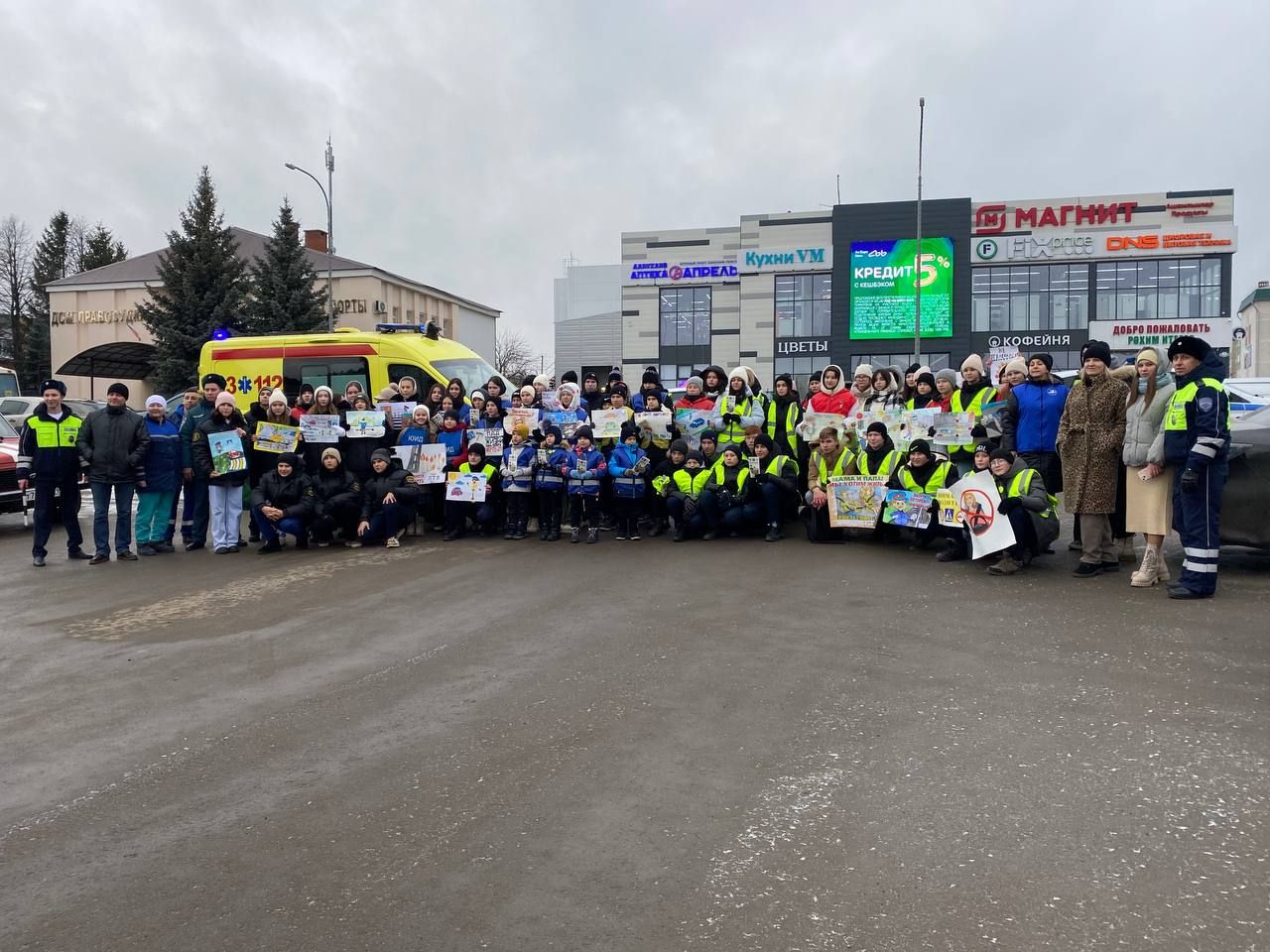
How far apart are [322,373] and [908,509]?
8927 millimetres

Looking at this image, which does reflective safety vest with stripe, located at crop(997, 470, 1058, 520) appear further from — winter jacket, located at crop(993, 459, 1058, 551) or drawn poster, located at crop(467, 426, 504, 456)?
drawn poster, located at crop(467, 426, 504, 456)

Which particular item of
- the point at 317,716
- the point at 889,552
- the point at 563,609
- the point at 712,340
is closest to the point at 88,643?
the point at 317,716

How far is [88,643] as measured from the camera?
7.64 meters

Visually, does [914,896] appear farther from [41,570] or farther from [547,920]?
[41,570]

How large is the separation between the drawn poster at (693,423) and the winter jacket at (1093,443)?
445cm

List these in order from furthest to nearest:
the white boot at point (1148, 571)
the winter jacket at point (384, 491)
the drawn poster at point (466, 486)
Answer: the drawn poster at point (466, 486), the winter jacket at point (384, 491), the white boot at point (1148, 571)

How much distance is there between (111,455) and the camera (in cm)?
1175

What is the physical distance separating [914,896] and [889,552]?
7.41 metres

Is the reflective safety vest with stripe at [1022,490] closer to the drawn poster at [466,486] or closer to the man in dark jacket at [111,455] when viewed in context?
the drawn poster at [466,486]

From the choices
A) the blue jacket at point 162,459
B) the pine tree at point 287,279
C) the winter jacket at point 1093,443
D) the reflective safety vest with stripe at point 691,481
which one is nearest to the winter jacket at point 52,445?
the blue jacket at point 162,459

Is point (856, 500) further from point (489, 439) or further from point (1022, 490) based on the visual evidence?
point (489, 439)

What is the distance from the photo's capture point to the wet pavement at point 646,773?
3467mm

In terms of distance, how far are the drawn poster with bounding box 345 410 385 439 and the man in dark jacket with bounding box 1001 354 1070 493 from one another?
23.2 ft

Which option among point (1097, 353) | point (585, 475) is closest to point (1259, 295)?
point (1097, 353)
